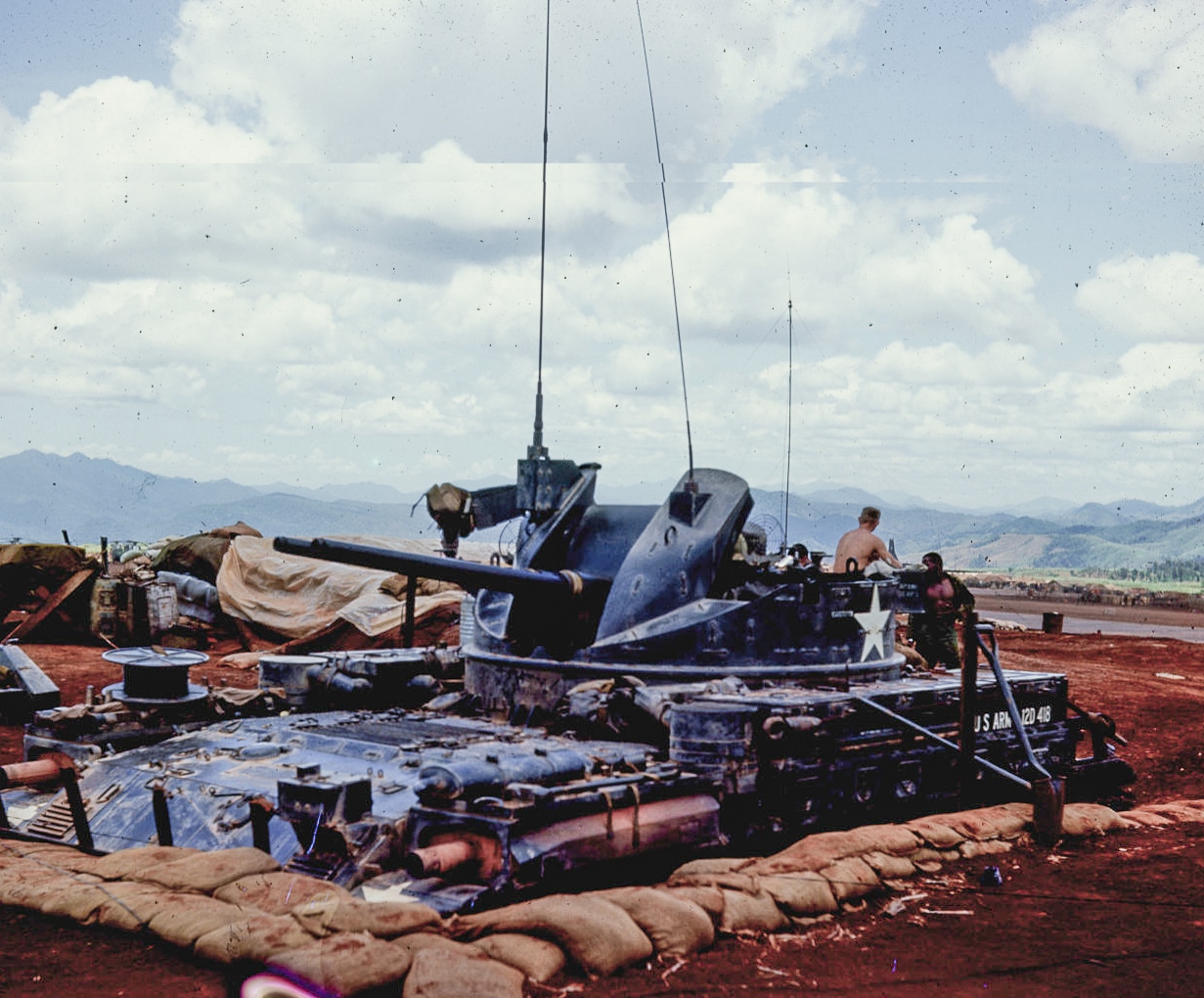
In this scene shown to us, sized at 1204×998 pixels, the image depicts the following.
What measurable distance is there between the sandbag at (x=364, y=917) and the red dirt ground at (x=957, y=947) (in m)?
0.43

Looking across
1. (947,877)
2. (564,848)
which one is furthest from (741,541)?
(564,848)

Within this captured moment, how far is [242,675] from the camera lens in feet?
59.7

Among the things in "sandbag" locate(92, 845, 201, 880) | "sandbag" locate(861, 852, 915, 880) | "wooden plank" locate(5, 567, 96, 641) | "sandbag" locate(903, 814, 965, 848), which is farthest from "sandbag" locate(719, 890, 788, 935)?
"wooden plank" locate(5, 567, 96, 641)

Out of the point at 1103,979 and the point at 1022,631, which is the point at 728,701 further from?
the point at 1022,631

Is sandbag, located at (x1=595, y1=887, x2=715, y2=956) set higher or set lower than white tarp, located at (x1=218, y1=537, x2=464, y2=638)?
lower

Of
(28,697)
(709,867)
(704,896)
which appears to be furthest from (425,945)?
(28,697)

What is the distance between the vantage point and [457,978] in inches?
204

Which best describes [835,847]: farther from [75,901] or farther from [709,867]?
[75,901]

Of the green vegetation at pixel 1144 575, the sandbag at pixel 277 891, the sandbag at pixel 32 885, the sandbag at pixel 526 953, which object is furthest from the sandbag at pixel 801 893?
the green vegetation at pixel 1144 575

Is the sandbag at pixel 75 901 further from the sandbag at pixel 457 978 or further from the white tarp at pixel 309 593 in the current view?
the white tarp at pixel 309 593

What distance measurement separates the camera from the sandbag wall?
17.3 feet

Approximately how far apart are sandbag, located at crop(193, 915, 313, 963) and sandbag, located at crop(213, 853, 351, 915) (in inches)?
6.0

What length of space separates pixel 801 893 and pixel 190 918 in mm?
2962

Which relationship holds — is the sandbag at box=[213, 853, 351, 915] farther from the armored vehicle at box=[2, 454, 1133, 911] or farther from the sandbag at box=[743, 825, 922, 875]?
the sandbag at box=[743, 825, 922, 875]
